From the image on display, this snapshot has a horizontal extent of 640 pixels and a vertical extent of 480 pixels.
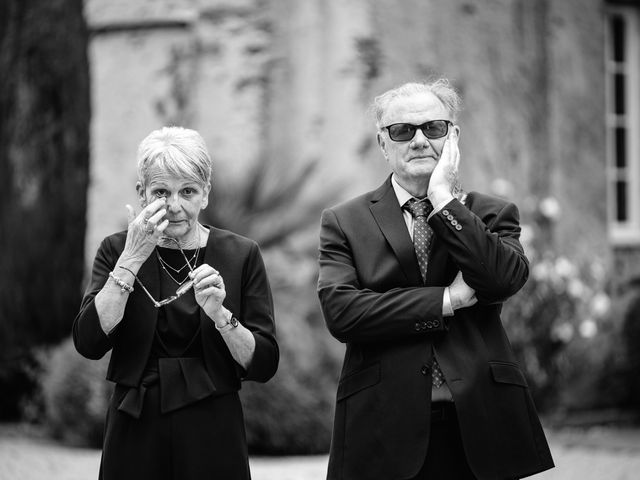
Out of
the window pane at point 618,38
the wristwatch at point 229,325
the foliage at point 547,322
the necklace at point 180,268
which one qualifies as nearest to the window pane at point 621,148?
the window pane at point 618,38

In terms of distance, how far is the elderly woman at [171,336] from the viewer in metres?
3.06

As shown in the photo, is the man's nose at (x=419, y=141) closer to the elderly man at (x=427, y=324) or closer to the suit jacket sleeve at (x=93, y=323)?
the elderly man at (x=427, y=324)

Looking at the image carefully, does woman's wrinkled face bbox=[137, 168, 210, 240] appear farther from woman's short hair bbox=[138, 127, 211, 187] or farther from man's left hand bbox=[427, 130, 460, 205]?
man's left hand bbox=[427, 130, 460, 205]

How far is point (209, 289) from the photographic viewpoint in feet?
9.78

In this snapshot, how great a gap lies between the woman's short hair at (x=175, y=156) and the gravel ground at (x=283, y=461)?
120 inches

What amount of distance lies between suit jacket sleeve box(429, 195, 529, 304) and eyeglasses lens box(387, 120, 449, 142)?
28 centimetres

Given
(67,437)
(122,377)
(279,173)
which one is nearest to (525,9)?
(279,173)

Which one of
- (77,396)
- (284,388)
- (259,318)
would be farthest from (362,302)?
(77,396)

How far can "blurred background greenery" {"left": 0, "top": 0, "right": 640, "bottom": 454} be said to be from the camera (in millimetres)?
6961

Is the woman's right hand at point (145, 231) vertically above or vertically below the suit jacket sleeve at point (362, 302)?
above

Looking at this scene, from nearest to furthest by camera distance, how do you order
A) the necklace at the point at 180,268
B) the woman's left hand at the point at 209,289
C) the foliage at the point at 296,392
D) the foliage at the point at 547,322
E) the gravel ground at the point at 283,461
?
1. the woman's left hand at the point at 209,289
2. the necklace at the point at 180,268
3. the gravel ground at the point at 283,461
4. the foliage at the point at 296,392
5. the foliage at the point at 547,322

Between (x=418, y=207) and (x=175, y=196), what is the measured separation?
785 mm

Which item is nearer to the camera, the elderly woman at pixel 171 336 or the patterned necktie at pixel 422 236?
the elderly woman at pixel 171 336

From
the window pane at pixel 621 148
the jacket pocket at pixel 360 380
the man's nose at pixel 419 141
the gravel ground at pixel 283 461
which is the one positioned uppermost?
the window pane at pixel 621 148
